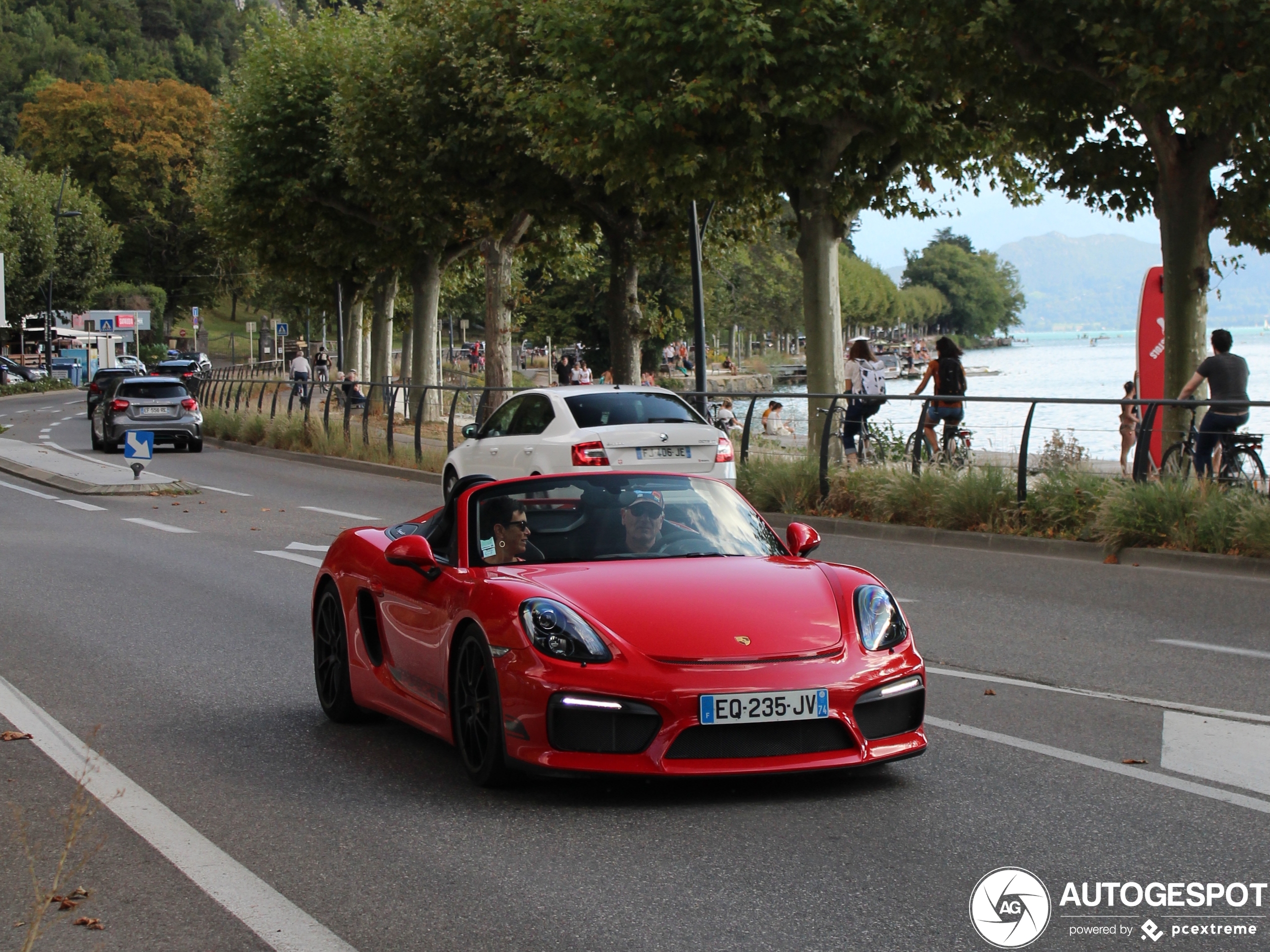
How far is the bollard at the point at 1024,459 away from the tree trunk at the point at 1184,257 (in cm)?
240

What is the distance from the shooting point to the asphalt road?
14.8 ft

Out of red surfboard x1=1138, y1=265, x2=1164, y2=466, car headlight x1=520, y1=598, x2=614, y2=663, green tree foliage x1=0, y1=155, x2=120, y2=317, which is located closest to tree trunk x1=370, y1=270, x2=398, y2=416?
red surfboard x1=1138, y1=265, x2=1164, y2=466

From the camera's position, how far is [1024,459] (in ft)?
54.2

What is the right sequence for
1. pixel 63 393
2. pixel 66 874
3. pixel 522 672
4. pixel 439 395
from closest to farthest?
pixel 66 874
pixel 522 672
pixel 439 395
pixel 63 393

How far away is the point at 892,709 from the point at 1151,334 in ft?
52.7

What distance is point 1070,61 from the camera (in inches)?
676

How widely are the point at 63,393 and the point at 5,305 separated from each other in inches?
425

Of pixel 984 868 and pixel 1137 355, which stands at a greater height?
pixel 1137 355

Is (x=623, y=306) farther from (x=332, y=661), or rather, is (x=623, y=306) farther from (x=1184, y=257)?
(x=332, y=661)

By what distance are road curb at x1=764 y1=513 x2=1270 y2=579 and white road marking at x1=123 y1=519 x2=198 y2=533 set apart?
21.0ft

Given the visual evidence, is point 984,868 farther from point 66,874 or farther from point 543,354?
point 543,354

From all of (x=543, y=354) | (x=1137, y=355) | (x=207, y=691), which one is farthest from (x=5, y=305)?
(x=207, y=691)

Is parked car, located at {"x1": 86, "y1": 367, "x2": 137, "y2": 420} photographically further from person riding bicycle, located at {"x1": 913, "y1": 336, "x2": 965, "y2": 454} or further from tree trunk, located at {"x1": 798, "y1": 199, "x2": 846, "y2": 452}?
person riding bicycle, located at {"x1": 913, "y1": 336, "x2": 965, "y2": 454}

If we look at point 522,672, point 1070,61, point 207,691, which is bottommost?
point 207,691
